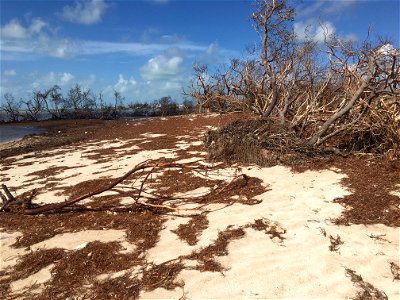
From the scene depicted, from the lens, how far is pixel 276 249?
349 centimetres

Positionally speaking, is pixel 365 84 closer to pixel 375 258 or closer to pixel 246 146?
pixel 246 146

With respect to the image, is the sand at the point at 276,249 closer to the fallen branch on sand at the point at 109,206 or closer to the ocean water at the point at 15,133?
the fallen branch on sand at the point at 109,206

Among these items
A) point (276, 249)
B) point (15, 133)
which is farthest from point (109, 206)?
point (15, 133)

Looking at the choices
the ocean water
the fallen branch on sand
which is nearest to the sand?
the fallen branch on sand

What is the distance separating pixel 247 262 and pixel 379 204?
223 centimetres

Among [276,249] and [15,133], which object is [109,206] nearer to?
[276,249]

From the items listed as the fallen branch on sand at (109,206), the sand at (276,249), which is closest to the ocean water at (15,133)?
the fallen branch on sand at (109,206)

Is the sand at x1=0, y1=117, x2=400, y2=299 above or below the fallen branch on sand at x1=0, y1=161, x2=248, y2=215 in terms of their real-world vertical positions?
below

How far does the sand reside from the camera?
288cm

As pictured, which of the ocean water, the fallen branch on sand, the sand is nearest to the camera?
the sand

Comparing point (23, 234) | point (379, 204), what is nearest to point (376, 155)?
point (379, 204)

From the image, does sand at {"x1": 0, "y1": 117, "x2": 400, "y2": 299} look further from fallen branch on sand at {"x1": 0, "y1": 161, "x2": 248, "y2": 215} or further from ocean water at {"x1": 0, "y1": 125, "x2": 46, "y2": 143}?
ocean water at {"x1": 0, "y1": 125, "x2": 46, "y2": 143}

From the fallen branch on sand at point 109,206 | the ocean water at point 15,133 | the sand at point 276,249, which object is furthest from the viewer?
the ocean water at point 15,133

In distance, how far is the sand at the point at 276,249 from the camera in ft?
9.43
